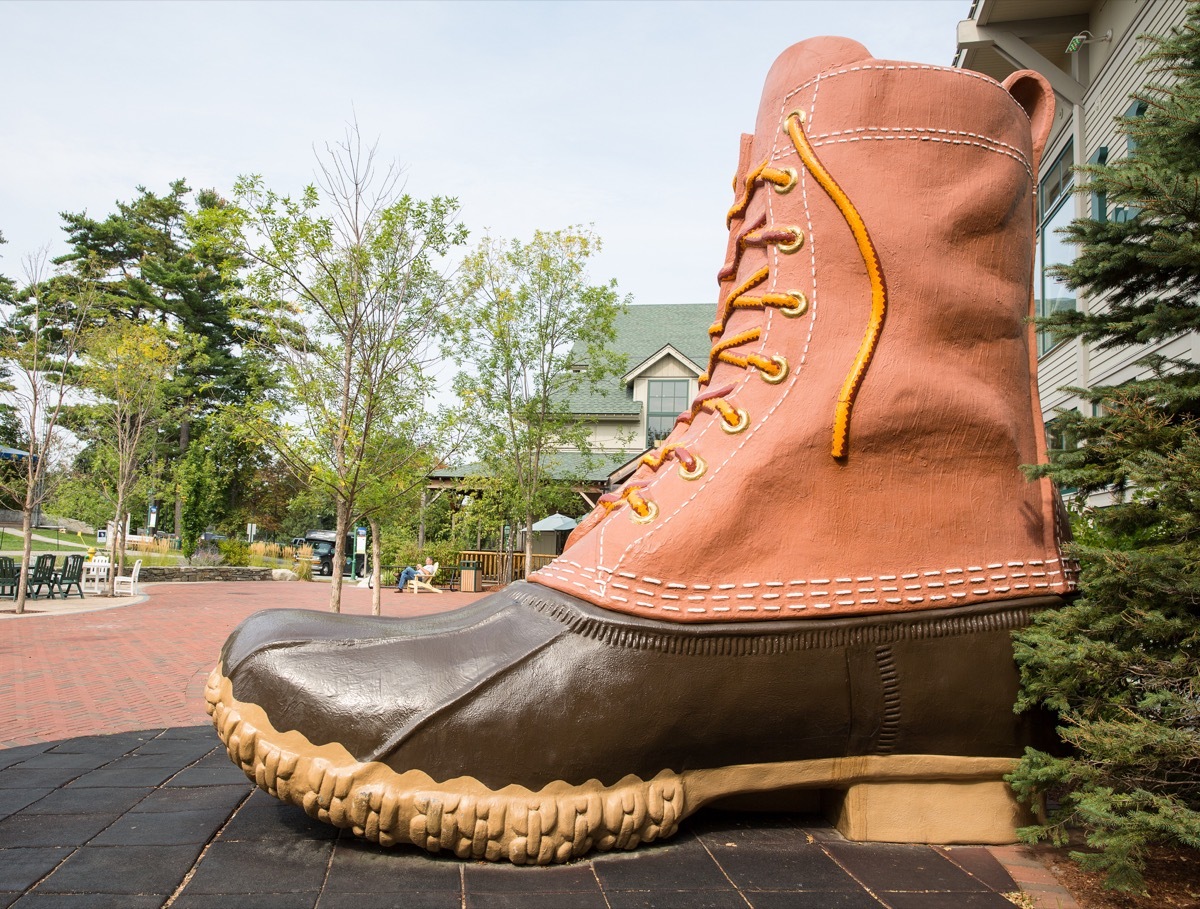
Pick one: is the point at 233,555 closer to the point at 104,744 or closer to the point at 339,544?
the point at 339,544

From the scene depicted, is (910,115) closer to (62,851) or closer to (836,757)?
(836,757)

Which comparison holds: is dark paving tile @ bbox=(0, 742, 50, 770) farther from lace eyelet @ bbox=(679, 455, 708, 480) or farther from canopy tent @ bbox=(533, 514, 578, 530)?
canopy tent @ bbox=(533, 514, 578, 530)

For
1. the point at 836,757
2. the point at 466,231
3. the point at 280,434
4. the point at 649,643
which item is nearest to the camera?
the point at 649,643

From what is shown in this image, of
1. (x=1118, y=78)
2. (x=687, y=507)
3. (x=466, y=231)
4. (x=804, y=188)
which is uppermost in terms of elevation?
(x=1118, y=78)

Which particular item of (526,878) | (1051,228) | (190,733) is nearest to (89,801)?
(190,733)

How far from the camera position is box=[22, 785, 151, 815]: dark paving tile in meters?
2.19

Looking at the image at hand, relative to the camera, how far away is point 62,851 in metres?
1.88

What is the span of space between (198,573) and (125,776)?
24555mm

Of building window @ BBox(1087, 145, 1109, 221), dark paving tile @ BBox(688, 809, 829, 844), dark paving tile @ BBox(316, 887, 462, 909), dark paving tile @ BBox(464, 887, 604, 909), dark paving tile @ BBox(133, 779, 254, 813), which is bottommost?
dark paving tile @ BBox(688, 809, 829, 844)

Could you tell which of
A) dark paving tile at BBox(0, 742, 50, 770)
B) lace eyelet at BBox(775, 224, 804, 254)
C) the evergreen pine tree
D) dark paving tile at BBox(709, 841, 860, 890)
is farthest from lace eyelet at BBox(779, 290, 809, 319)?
dark paving tile at BBox(0, 742, 50, 770)

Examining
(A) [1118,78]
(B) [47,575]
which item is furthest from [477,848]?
(B) [47,575]

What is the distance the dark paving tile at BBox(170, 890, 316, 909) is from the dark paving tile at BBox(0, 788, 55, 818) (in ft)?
2.81

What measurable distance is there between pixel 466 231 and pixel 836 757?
8139 millimetres

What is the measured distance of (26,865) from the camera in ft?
5.85
